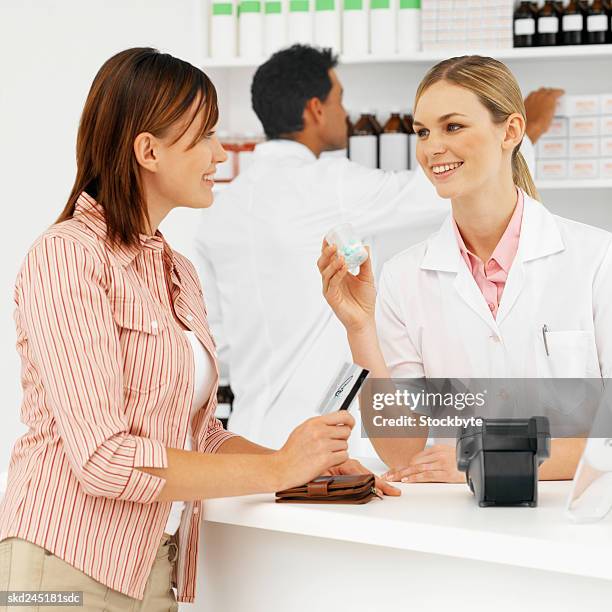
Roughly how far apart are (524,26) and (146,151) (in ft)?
6.75

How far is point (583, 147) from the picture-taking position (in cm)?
313

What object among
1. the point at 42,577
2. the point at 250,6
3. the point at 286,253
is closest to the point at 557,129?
the point at 286,253

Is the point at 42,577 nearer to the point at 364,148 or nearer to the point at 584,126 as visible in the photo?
the point at 364,148

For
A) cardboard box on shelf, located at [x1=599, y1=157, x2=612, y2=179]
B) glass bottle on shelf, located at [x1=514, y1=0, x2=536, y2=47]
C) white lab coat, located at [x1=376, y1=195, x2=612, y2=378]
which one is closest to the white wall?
glass bottle on shelf, located at [x1=514, y1=0, x2=536, y2=47]

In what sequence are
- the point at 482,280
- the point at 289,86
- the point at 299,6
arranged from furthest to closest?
the point at 299,6 < the point at 289,86 < the point at 482,280

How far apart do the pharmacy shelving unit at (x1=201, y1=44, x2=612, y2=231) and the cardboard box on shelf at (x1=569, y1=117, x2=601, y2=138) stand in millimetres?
160

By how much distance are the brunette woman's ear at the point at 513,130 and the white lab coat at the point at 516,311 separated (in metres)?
0.13

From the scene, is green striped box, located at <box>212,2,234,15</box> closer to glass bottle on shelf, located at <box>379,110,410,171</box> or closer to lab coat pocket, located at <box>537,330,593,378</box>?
glass bottle on shelf, located at <box>379,110,410,171</box>

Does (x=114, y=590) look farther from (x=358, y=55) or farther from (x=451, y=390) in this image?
(x=358, y=55)

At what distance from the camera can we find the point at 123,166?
4.77 feet

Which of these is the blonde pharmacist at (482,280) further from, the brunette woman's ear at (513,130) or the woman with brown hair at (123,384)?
the woman with brown hair at (123,384)

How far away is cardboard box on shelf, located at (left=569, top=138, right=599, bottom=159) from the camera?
312 centimetres

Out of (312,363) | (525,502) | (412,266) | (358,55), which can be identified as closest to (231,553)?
(525,502)

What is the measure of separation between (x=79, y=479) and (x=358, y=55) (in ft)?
7.44
